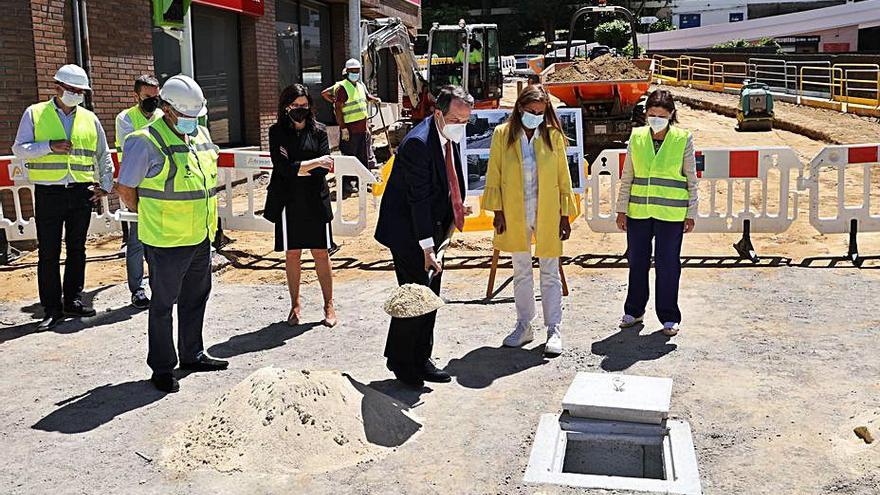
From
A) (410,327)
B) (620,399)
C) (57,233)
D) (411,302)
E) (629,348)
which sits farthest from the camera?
(57,233)

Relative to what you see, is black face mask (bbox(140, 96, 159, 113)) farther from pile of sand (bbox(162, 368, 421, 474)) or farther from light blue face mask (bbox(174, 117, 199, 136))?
pile of sand (bbox(162, 368, 421, 474))

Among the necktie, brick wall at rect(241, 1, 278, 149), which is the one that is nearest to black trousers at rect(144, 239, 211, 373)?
the necktie

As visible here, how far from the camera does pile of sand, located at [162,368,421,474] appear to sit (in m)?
4.99

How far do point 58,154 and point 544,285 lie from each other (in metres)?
4.06

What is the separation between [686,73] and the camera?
1738 inches

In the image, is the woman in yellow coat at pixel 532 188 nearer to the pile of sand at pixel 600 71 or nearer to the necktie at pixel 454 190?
the necktie at pixel 454 190

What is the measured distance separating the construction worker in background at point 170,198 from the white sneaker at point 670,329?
3500 mm

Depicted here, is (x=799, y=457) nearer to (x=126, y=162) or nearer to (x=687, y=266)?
(x=126, y=162)

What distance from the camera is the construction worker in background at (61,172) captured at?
7.72 meters

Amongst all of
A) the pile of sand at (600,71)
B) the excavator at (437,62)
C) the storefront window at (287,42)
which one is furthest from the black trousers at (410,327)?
the excavator at (437,62)

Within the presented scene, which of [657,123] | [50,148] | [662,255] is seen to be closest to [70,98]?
[50,148]

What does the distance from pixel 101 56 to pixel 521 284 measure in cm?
799

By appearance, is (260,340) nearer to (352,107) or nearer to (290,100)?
(290,100)

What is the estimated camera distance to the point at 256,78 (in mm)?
17672
